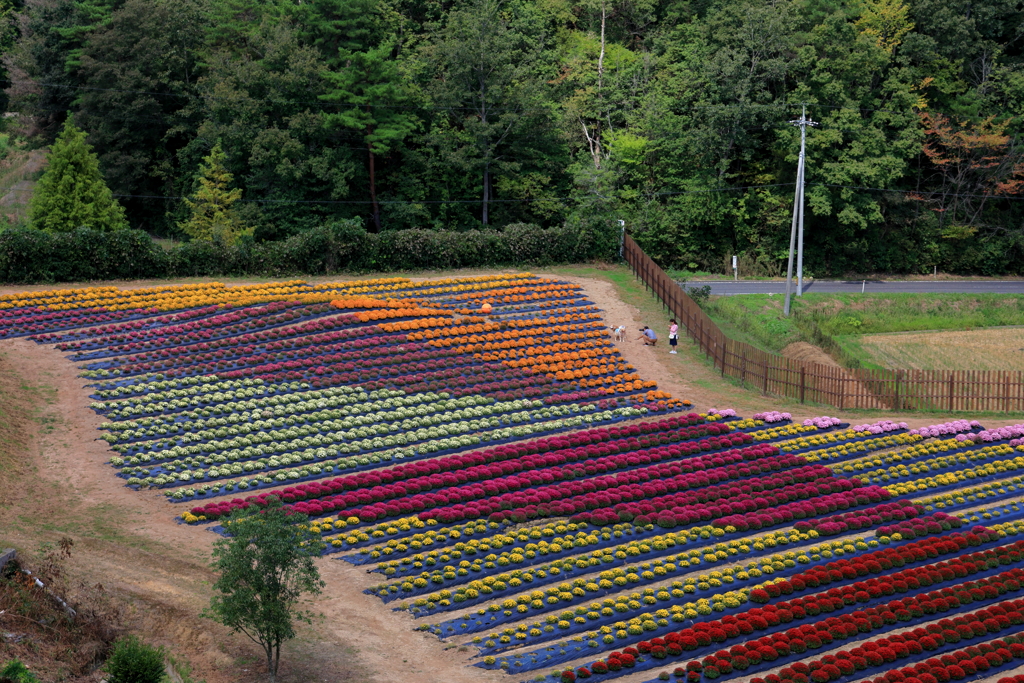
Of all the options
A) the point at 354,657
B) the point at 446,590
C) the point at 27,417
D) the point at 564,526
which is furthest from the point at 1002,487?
the point at 27,417

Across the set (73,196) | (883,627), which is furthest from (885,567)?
(73,196)

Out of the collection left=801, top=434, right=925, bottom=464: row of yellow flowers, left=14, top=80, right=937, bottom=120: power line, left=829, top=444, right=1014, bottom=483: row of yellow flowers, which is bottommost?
left=829, top=444, right=1014, bottom=483: row of yellow flowers

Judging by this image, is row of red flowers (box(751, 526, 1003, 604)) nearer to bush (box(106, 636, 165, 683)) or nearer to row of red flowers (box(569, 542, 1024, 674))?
row of red flowers (box(569, 542, 1024, 674))

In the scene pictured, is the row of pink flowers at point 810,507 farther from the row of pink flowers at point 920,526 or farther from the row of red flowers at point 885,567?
the row of red flowers at point 885,567

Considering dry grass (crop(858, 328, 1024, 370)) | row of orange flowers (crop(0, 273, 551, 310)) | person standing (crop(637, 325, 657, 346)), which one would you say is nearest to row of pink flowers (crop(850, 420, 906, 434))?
person standing (crop(637, 325, 657, 346))

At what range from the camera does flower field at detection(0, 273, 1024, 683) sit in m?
23.8

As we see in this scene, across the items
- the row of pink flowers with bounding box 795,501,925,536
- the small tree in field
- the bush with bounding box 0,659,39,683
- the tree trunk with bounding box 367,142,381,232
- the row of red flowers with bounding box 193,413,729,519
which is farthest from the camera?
the tree trunk with bounding box 367,142,381,232

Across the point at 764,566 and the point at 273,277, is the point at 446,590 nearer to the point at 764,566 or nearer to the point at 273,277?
the point at 764,566

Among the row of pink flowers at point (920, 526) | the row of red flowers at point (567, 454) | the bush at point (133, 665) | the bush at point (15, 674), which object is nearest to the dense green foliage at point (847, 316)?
the row of red flowers at point (567, 454)

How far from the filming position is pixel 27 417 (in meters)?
33.8

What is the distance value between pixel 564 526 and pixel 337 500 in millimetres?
5991

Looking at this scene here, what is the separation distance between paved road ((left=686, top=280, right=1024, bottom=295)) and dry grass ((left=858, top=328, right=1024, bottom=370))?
21.6ft

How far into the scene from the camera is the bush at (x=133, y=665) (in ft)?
60.2

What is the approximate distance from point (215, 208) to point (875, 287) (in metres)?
35.9
